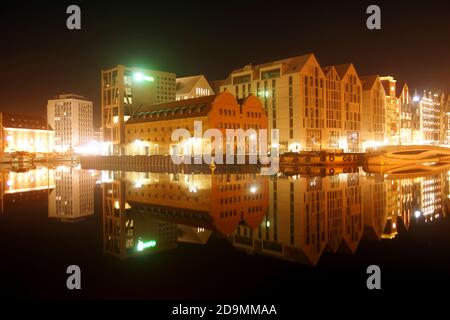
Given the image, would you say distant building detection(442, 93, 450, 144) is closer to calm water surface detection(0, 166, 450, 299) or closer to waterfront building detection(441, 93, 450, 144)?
waterfront building detection(441, 93, 450, 144)

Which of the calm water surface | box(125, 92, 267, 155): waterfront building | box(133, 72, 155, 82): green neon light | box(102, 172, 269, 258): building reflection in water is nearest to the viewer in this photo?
the calm water surface

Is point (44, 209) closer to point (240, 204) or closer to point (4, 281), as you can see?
point (240, 204)

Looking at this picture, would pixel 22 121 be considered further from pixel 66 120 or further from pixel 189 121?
pixel 189 121

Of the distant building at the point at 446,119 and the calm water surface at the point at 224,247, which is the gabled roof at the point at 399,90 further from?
the calm water surface at the point at 224,247

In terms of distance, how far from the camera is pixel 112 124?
292ft

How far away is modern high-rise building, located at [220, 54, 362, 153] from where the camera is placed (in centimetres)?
8156

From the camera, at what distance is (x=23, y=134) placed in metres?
136

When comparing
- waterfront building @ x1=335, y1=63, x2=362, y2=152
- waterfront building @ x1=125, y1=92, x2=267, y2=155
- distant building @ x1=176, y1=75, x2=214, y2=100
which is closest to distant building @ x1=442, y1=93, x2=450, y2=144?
waterfront building @ x1=335, y1=63, x2=362, y2=152

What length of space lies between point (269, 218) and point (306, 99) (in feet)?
230

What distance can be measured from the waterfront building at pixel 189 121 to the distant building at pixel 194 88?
17.8 metres

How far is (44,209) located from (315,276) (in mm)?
15729

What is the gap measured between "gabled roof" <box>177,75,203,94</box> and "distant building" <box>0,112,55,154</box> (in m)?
58.6

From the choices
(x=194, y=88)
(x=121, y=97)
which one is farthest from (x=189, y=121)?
(x=194, y=88)

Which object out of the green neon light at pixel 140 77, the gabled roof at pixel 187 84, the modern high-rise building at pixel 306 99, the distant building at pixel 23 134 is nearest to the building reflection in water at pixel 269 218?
the modern high-rise building at pixel 306 99
